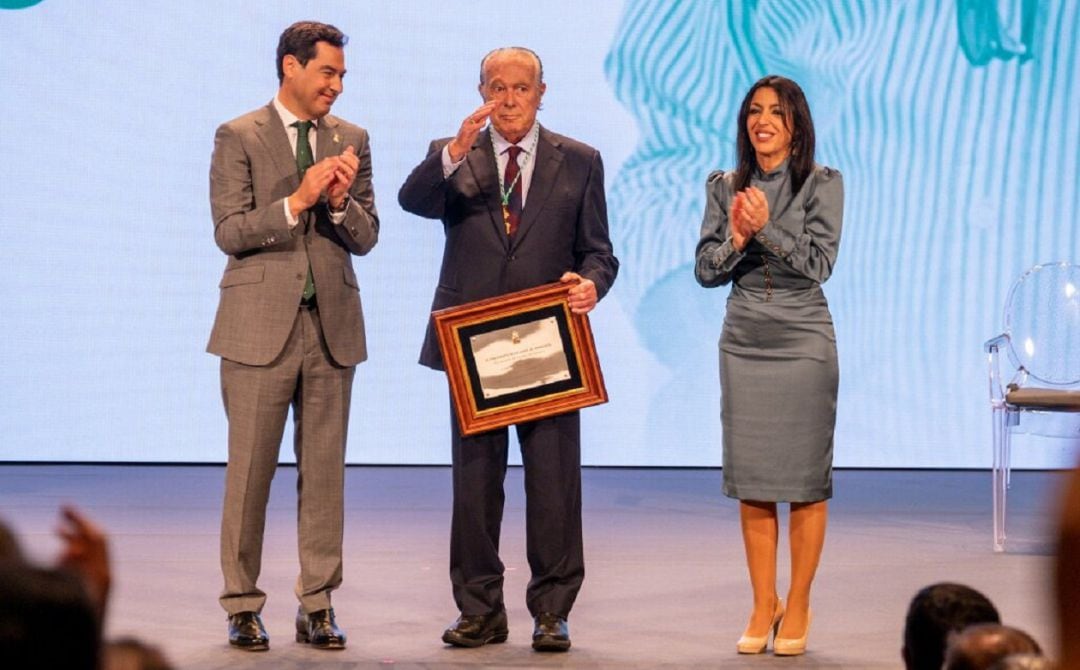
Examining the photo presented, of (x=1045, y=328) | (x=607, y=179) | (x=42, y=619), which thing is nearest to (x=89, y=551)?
(x=42, y=619)

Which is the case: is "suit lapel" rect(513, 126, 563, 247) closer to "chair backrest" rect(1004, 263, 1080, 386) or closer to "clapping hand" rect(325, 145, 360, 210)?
"clapping hand" rect(325, 145, 360, 210)

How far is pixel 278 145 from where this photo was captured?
4.21 meters

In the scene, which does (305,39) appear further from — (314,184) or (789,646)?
(789,646)

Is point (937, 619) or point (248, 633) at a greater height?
point (937, 619)

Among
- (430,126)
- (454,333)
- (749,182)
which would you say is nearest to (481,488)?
(454,333)

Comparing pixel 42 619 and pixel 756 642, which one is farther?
pixel 756 642

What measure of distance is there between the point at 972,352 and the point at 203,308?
3912 mm

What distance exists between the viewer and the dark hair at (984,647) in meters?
1.64

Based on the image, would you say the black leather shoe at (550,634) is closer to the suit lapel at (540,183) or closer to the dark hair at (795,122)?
the suit lapel at (540,183)

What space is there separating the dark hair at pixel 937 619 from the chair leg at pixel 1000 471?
4077 mm

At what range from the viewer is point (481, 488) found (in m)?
4.25

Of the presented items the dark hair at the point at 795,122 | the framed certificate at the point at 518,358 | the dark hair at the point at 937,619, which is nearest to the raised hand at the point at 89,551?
the dark hair at the point at 937,619

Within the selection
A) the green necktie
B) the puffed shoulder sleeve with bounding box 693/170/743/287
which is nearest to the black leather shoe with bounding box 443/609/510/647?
the green necktie

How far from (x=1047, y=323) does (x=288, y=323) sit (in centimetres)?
366
